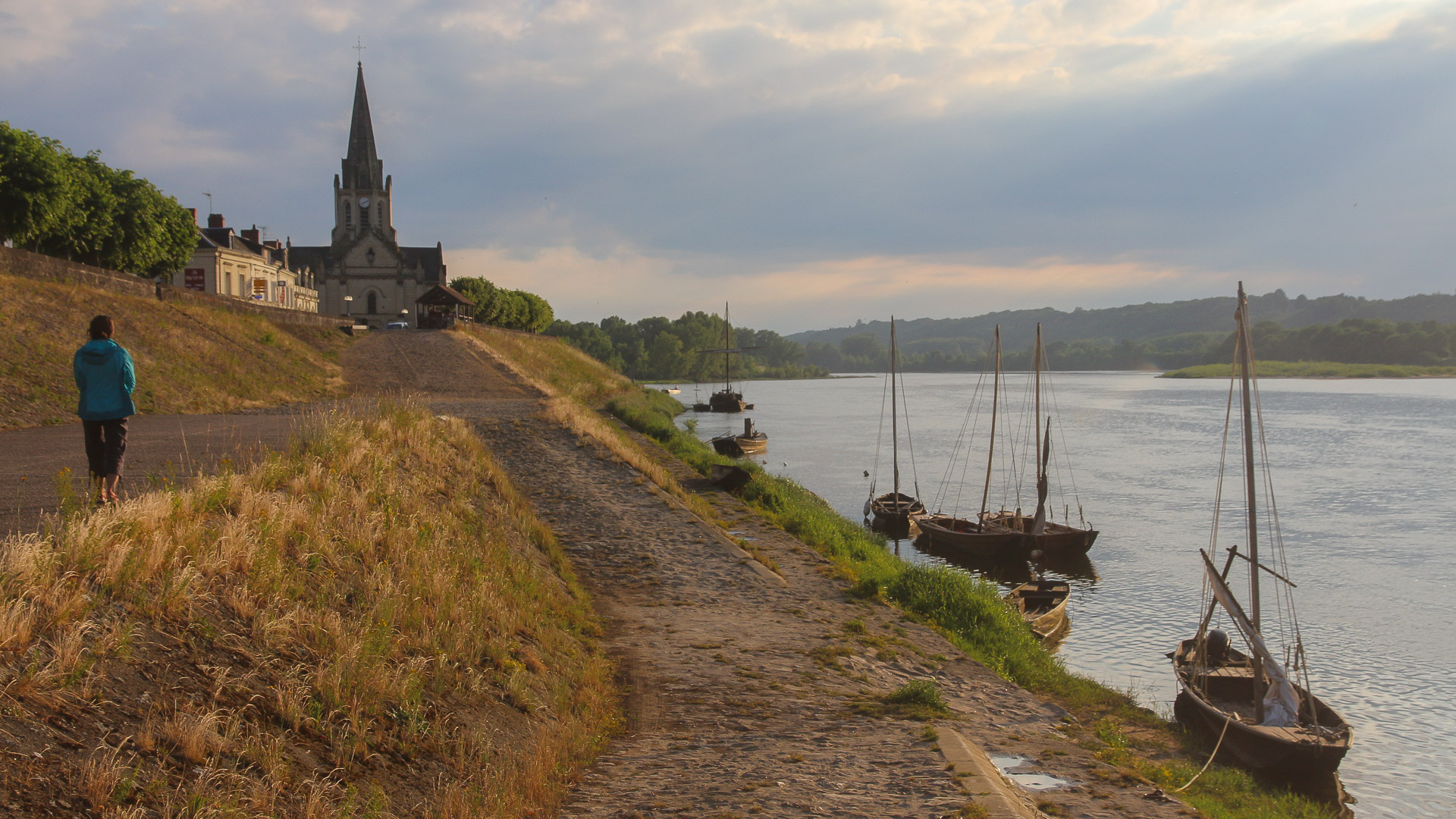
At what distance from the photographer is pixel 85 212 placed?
37469 mm

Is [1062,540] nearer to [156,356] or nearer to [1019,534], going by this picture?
[1019,534]

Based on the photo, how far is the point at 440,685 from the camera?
6.95 metres

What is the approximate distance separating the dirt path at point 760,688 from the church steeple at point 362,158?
8355cm

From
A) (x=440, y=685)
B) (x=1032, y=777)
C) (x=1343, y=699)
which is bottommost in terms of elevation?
(x=1343, y=699)

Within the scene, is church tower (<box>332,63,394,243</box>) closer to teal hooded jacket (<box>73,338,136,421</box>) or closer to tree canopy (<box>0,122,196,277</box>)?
tree canopy (<box>0,122,196,277</box>)

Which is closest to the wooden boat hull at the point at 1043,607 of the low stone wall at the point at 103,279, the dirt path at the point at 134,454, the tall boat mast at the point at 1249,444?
the tall boat mast at the point at 1249,444

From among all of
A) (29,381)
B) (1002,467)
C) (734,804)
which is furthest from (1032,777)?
(1002,467)

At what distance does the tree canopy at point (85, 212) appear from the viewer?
3212 cm

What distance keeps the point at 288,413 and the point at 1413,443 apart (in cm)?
6619

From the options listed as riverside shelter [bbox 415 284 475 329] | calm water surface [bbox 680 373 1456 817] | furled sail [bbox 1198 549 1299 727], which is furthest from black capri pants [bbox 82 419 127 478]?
riverside shelter [bbox 415 284 475 329]

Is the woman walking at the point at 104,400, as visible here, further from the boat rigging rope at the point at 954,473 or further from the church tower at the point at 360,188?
the church tower at the point at 360,188

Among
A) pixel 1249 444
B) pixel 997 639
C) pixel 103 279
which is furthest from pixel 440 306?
pixel 1249 444

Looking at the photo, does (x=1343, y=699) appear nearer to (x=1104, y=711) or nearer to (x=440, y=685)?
(x=1104, y=711)

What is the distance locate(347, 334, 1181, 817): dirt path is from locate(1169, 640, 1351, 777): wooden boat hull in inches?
135
